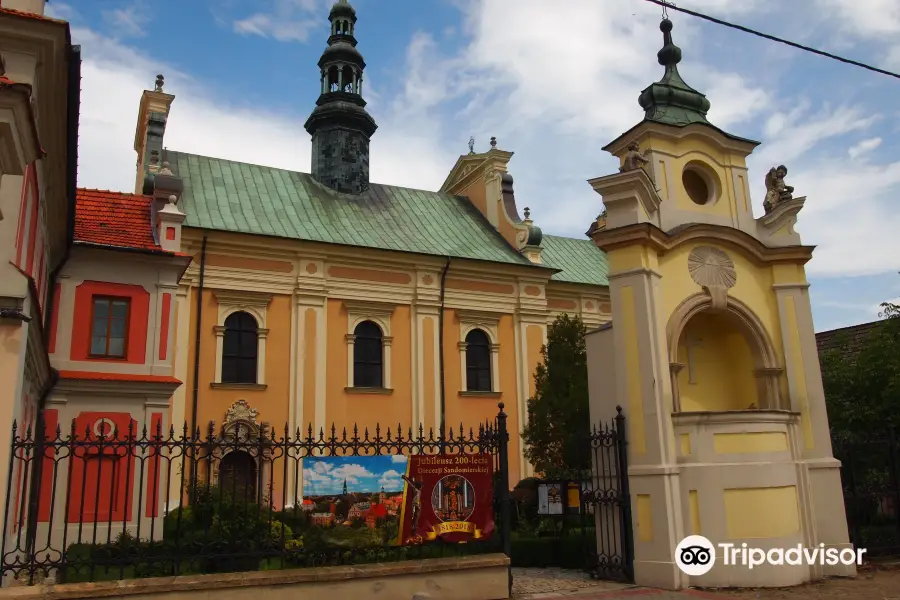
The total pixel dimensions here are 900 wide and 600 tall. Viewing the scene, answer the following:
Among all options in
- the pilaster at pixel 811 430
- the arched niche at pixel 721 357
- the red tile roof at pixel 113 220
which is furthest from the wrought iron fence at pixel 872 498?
the red tile roof at pixel 113 220

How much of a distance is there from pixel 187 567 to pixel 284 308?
13101mm

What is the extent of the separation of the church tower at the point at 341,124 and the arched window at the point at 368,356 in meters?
6.41

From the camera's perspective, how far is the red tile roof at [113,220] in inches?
665

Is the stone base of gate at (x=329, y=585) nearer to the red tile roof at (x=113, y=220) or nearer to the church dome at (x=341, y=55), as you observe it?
the red tile roof at (x=113, y=220)

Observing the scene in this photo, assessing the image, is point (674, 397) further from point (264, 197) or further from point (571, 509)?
point (264, 197)

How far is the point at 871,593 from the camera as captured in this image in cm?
1073

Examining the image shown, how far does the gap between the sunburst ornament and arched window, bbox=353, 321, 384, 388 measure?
42.5 ft

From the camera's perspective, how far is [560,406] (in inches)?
767

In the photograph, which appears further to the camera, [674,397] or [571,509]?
[571,509]

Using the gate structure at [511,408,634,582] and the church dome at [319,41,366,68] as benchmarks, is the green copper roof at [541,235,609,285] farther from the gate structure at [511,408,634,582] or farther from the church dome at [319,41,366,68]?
the gate structure at [511,408,634,582]

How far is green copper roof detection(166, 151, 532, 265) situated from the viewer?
24297 mm

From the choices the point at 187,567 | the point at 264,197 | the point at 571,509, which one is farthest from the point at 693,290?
the point at 264,197

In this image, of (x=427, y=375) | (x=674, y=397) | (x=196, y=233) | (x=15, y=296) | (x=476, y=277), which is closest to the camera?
(x=15, y=296)

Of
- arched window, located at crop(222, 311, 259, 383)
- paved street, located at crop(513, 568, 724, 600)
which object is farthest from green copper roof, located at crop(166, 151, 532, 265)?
paved street, located at crop(513, 568, 724, 600)
